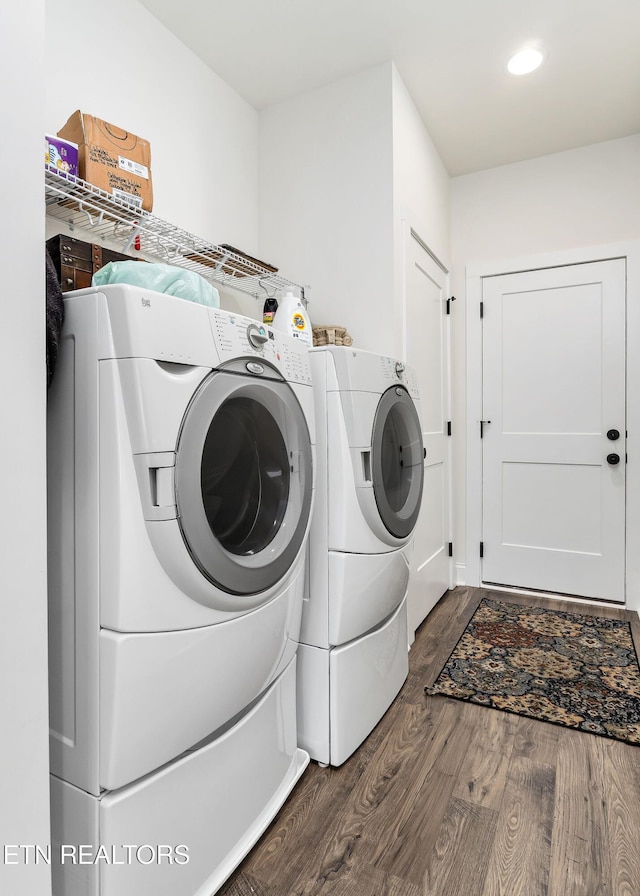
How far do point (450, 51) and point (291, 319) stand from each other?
1.39 meters

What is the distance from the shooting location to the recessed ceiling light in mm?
2139

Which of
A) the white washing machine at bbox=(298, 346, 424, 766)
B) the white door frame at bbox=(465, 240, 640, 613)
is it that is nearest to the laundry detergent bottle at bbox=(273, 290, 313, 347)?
the white washing machine at bbox=(298, 346, 424, 766)

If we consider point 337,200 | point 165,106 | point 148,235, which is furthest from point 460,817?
point 165,106

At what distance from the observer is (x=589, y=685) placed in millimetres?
1988

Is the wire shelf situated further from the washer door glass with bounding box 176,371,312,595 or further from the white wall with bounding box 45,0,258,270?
the washer door glass with bounding box 176,371,312,595

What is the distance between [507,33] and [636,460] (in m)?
2.16

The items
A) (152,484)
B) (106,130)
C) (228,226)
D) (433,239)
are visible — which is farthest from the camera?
(433,239)

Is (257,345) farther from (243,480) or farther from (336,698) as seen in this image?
(336,698)

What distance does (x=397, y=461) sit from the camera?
5.82 feet

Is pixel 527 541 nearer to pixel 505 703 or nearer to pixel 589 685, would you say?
pixel 589 685

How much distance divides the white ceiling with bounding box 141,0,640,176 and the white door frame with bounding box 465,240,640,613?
0.66 meters

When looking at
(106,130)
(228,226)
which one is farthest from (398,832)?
(228,226)

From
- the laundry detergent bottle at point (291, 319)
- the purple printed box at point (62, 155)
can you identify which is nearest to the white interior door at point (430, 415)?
the laundry detergent bottle at point (291, 319)

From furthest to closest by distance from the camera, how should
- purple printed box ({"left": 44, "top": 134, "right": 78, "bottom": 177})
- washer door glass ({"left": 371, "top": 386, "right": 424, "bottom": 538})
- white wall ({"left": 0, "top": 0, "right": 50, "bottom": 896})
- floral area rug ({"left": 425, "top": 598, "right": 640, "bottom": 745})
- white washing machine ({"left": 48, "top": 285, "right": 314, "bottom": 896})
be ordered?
floral area rug ({"left": 425, "top": 598, "right": 640, "bottom": 745}), washer door glass ({"left": 371, "top": 386, "right": 424, "bottom": 538}), purple printed box ({"left": 44, "top": 134, "right": 78, "bottom": 177}), white washing machine ({"left": 48, "top": 285, "right": 314, "bottom": 896}), white wall ({"left": 0, "top": 0, "right": 50, "bottom": 896})
